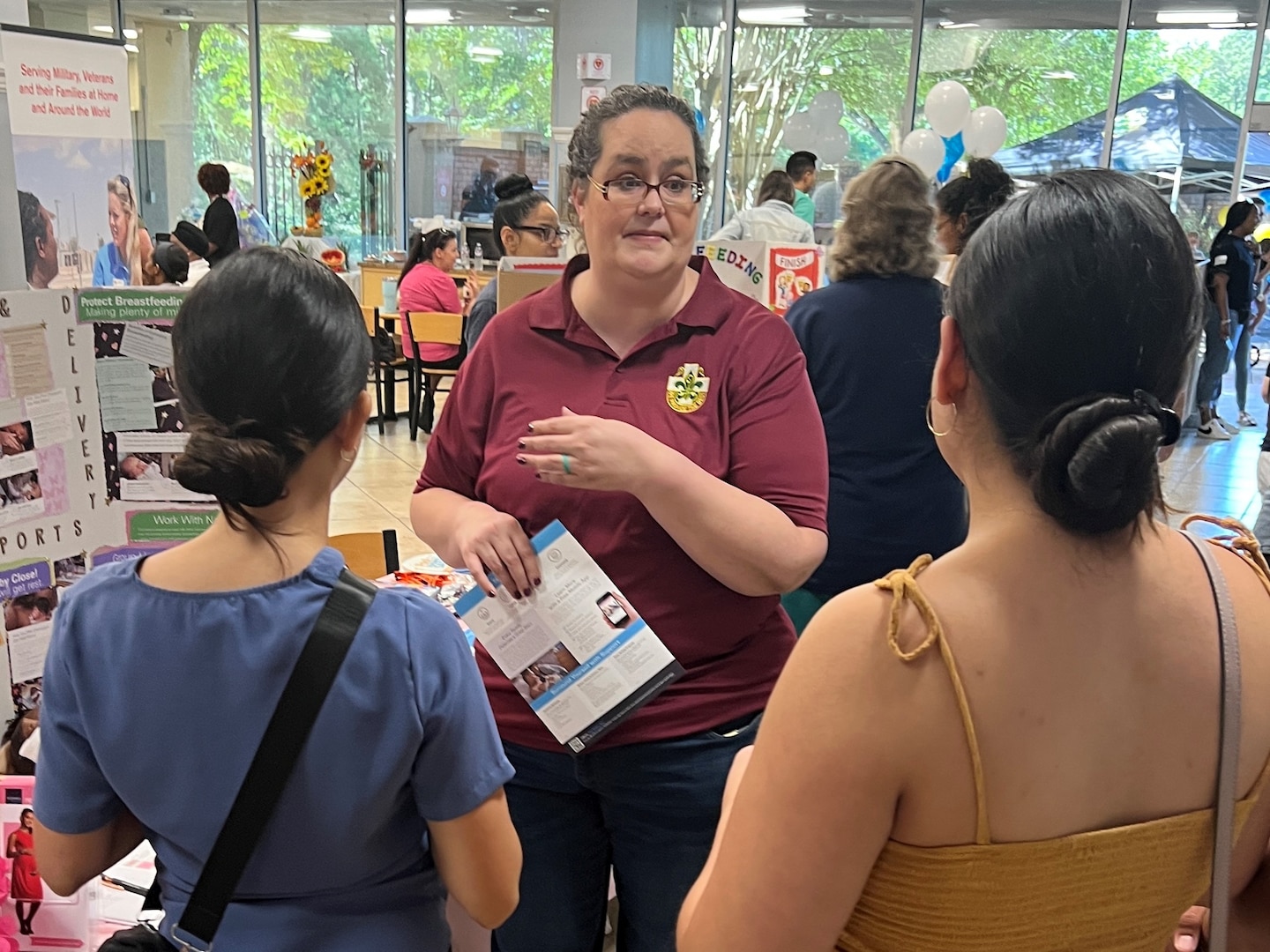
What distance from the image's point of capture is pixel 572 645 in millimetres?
1424

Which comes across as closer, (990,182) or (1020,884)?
(1020,884)

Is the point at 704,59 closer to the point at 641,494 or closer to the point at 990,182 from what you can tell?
the point at 990,182

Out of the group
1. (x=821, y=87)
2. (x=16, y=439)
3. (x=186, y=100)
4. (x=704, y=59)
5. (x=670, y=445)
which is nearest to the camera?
(x=670, y=445)

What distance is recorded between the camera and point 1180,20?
9.55m

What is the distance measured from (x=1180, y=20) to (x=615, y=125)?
9946 mm

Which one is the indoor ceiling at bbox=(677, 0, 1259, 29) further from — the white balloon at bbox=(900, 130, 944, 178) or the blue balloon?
the white balloon at bbox=(900, 130, 944, 178)

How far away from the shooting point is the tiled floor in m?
5.80

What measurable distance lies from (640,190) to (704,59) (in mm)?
10377

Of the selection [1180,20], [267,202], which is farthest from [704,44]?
[267,202]

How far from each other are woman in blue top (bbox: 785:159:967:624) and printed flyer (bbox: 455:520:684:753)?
1376mm

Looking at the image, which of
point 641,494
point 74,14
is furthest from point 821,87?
point 641,494

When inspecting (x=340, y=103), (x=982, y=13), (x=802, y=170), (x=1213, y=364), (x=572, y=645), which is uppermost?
(x=982, y=13)

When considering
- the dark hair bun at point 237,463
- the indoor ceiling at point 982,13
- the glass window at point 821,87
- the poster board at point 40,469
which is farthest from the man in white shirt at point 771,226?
the dark hair bun at point 237,463

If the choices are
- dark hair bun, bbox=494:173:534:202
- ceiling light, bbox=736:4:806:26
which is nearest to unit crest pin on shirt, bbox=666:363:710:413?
dark hair bun, bbox=494:173:534:202
